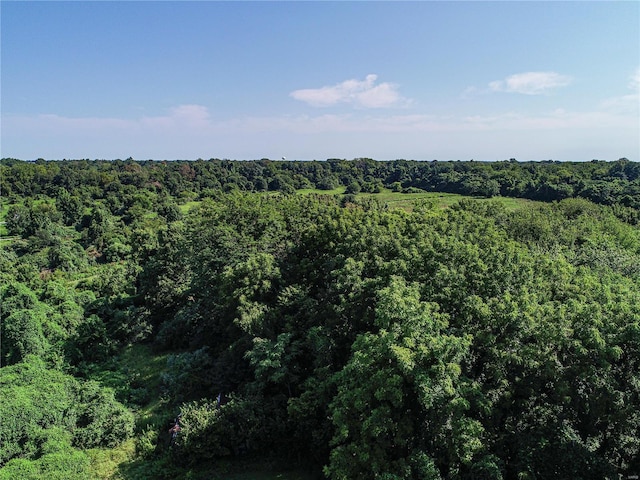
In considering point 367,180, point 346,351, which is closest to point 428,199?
point 346,351

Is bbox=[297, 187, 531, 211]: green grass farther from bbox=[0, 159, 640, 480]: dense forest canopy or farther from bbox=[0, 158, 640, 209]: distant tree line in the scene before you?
bbox=[0, 159, 640, 480]: dense forest canopy

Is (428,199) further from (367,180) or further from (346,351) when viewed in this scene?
(367,180)

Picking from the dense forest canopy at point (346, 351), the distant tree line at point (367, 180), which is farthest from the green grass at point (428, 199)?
the dense forest canopy at point (346, 351)

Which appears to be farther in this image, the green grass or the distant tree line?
the distant tree line

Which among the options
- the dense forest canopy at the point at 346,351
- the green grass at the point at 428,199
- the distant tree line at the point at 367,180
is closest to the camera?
the dense forest canopy at the point at 346,351

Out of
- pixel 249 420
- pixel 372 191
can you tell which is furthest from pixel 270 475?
pixel 372 191

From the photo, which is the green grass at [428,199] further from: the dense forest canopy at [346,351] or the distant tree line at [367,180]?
the dense forest canopy at [346,351]

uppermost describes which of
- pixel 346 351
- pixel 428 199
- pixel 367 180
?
pixel 367 180

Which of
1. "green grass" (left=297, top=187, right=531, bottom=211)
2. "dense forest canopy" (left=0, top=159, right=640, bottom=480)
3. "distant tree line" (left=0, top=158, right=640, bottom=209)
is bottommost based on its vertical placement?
"dense forest canopy" (left=0, top=159, right=640, bottom=480)

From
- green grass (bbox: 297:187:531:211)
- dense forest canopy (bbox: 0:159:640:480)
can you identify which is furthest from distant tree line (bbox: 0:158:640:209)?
Answer: dense forest canopy (bbox: 0:159:640:480)

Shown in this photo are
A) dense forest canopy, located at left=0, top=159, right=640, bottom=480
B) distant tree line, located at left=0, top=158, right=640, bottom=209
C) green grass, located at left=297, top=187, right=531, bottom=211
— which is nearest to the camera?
dense forest canopy, located at left=0, top=159, right=640, bottom=480
